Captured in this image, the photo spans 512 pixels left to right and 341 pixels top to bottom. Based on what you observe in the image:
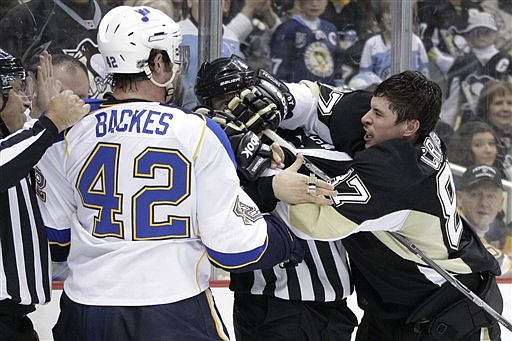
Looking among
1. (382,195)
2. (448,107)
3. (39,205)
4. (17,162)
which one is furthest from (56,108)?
(448,107)

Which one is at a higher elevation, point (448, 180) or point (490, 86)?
point (448, 180)

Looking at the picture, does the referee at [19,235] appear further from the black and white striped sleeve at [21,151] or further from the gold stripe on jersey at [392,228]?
the gold stripe on jersey at [392,228]

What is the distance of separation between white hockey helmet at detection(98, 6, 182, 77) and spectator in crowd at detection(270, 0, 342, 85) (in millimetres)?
1647

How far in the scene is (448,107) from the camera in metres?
3.79

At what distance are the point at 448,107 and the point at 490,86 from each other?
175 millimetres

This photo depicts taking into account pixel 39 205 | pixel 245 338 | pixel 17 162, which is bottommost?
pixel 245 338

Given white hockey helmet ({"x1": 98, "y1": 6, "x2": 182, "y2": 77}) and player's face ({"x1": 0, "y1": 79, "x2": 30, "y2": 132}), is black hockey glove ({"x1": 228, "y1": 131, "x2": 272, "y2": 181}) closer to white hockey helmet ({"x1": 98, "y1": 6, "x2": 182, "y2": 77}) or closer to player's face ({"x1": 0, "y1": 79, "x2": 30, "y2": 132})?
white hockey helmet ({"x1": 98, "y1": 6, "x2": 182, "y2": 77})

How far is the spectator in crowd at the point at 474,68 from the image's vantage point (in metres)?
3.77

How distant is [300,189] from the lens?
85.6 inches

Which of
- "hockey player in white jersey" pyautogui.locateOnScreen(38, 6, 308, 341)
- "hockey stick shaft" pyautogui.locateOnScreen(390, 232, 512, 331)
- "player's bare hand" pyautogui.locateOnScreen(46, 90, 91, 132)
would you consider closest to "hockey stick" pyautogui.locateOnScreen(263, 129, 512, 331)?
"hockey stick shaft" pyautogui.locateOnScreen(390, 232, 512, 331)

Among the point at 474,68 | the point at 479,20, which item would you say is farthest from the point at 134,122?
the point at 479,20

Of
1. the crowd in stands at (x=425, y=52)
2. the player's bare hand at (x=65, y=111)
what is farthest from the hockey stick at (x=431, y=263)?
the crowd in stands at (x=425, y=52)

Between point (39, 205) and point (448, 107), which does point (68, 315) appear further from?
point (448, 107)

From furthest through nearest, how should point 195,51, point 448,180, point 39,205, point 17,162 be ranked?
point 195,51, point 448,180, point 39,205, point 17,162
